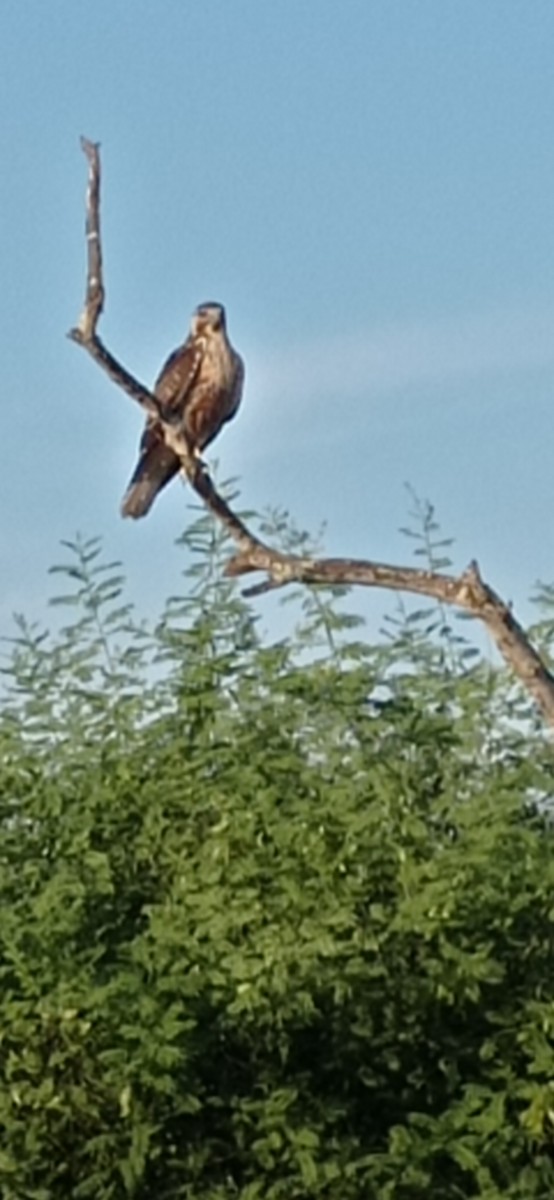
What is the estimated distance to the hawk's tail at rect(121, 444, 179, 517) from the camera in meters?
9.98

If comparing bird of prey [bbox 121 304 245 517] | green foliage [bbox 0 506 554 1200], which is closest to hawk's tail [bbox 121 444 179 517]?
bird of prey [bbox 121 304 245 517]

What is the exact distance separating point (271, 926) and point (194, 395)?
2.97m

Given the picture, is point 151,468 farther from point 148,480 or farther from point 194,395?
point 194,395

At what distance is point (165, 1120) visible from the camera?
8.04 metres

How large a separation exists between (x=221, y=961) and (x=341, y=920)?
305mm

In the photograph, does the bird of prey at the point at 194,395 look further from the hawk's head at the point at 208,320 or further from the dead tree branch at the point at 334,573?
the dead tree branch at the point at 334,573

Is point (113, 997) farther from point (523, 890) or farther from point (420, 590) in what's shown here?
point (420, 590)

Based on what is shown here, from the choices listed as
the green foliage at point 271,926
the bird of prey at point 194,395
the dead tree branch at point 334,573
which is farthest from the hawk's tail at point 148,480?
the dead tree branch at point 334,573

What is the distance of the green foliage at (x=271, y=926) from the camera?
7.84 m

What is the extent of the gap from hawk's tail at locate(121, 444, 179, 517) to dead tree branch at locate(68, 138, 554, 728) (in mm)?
3137

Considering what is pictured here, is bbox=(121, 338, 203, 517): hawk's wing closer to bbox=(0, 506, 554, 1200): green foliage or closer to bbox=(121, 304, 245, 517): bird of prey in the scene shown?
bbox=(121, 304, 245, 517): bird of prey

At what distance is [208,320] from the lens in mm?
10789

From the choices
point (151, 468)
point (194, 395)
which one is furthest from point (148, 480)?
point (194, 395)

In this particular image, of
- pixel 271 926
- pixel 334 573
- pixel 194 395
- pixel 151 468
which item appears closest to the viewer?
pixel 334 573
